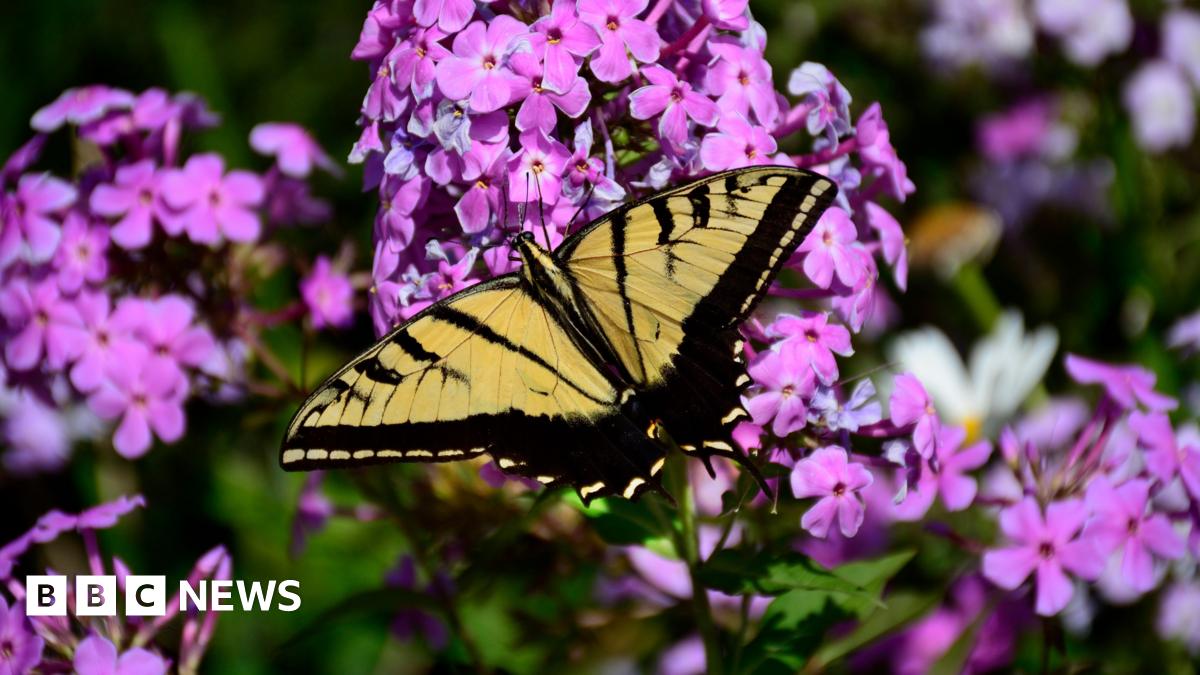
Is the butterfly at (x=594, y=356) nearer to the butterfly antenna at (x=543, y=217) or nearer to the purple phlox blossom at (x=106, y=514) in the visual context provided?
the butterfly antenna at (x=543, y=217)

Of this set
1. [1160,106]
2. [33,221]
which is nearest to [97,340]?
[33,221]

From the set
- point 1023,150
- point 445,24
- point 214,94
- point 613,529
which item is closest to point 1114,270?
point 1023,150

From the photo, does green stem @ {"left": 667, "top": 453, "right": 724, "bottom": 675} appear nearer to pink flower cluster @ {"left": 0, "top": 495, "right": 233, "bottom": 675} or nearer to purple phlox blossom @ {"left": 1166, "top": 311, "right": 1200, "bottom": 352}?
pink flower cluster @ {"left": 0, "top": 495, "right": 233, "bottom": 675}

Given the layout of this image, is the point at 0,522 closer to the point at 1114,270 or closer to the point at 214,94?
the point at 214,94

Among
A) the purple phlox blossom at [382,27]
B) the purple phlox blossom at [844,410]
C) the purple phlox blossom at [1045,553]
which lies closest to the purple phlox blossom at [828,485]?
the purple phlox blossom at [844,410]

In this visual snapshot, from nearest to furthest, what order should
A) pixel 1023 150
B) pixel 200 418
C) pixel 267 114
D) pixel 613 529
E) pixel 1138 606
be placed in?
pixel 613 529, pixel 1138 606, pixel 200 418, pixel 1023 150, pixel 267 114

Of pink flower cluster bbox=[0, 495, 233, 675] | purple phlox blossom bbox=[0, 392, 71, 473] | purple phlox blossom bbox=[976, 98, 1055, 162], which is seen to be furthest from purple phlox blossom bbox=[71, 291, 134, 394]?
purple phlox blossom bbox=[976, 98, 1055, 162]
